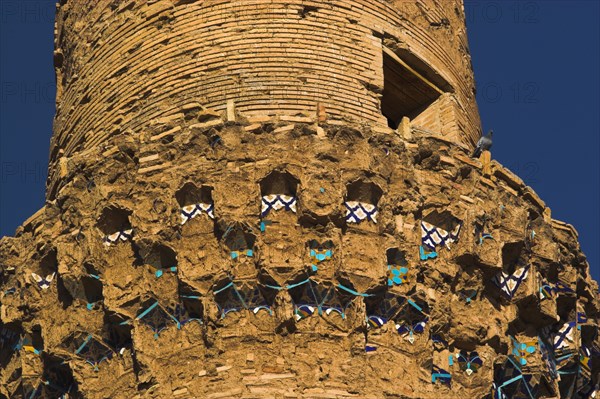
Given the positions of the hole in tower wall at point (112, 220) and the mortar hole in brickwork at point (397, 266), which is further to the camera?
the hole in tower wall at point (112, 220)

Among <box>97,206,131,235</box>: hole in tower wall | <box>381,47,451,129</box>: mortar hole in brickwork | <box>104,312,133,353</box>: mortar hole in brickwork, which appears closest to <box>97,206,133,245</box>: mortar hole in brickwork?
<box>97,206,131,235</box>: hole in tower wall

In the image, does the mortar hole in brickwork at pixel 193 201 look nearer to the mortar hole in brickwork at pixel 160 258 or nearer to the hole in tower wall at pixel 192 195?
the hole in tower wall at pixel 192 195

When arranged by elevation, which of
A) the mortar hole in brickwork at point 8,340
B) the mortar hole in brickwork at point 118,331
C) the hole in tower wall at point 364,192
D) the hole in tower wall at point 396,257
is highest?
the hole in tower wall at point 364,192

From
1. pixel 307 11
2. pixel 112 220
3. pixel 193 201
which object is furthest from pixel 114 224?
pixel 307 11

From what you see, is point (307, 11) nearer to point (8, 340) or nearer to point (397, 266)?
point (397, 266)

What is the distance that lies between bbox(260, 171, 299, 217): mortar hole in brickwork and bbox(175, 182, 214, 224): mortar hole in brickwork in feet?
1.26

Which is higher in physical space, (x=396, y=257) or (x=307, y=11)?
(x=307, y=11)

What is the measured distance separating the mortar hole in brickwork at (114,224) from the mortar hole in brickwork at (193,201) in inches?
15.9

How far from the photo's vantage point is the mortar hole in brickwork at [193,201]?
685 inches

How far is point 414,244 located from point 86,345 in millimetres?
2405

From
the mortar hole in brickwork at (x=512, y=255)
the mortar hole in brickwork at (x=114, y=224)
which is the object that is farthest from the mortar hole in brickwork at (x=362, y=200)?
the mortar hole in brickwork at (x=114, y=224)

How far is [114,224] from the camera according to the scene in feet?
58.0

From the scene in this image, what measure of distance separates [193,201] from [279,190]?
623 mm

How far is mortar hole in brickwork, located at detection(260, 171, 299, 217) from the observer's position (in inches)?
681
